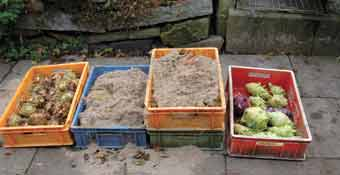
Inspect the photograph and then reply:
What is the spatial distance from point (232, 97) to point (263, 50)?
157 centimetres

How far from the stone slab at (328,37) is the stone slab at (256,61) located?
425 millimetres

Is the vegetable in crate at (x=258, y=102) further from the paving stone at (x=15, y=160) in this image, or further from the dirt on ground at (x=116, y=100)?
the paving stone at (x=15, y=160)

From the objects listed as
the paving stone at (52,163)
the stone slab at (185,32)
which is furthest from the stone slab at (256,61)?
the paving stone at (52,163)

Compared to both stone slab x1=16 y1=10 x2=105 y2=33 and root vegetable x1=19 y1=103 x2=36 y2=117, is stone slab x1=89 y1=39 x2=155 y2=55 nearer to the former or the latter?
stone slab x1=16 y1=10 x2=105 y2=33

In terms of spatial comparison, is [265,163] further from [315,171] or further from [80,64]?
[80,64]

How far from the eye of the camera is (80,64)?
154 inches

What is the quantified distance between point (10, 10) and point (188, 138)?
8.97 ft

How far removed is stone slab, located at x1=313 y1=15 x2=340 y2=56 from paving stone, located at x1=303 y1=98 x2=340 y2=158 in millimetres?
1001

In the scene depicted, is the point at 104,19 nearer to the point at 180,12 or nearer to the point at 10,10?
the point at 180,12

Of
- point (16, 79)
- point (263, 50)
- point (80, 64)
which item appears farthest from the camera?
point (263, 50)

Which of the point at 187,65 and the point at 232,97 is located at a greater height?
the point at 187,65

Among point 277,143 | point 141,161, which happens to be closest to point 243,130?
point 277,143

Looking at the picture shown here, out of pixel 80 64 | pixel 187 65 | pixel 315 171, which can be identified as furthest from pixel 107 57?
pixel 315 171

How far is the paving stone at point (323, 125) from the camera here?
3.21 m
